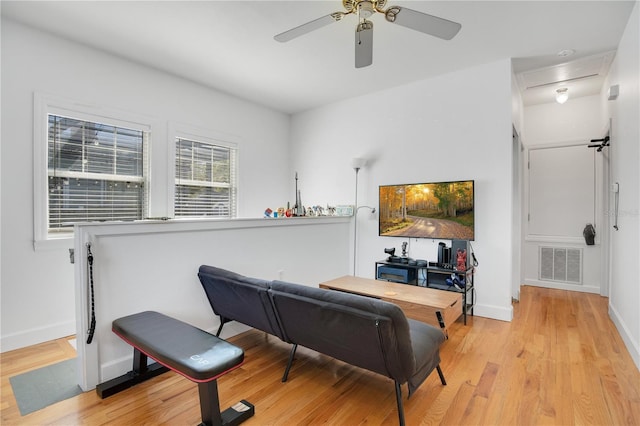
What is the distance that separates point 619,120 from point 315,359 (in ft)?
12.3

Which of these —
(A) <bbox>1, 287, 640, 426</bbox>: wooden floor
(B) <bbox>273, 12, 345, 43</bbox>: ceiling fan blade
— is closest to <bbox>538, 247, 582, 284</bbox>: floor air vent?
(A) <bbox>1, 287, 640, 426</bbox>: wooden floor

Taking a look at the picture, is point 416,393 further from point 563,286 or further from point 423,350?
point 563,286

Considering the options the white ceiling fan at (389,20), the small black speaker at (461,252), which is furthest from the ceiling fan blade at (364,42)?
the small black speaker at (461,252)

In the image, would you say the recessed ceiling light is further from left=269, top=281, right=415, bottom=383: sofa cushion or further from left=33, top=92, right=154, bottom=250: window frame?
left=33, top=92, right=154, bottom=250: window frame

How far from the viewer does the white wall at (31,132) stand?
2.84 meters

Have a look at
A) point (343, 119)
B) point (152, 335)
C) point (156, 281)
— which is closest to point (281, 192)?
point (343, 119)

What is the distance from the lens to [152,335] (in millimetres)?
1969

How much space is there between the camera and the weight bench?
63.9 inches

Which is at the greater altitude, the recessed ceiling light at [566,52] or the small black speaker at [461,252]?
the recessed ceiling light at [566,52]

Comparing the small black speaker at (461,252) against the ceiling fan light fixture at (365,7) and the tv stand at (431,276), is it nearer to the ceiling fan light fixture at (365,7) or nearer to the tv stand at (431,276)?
the tv stand at (431,276)

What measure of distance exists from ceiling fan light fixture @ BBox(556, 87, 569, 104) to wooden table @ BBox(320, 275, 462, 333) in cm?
341

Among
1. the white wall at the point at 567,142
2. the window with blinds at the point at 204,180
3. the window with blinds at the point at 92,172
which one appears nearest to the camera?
the window with blinds at the point at 92,172

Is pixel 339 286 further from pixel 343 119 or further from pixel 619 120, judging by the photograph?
pixel 619 120

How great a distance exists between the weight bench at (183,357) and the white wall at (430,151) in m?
3.05
